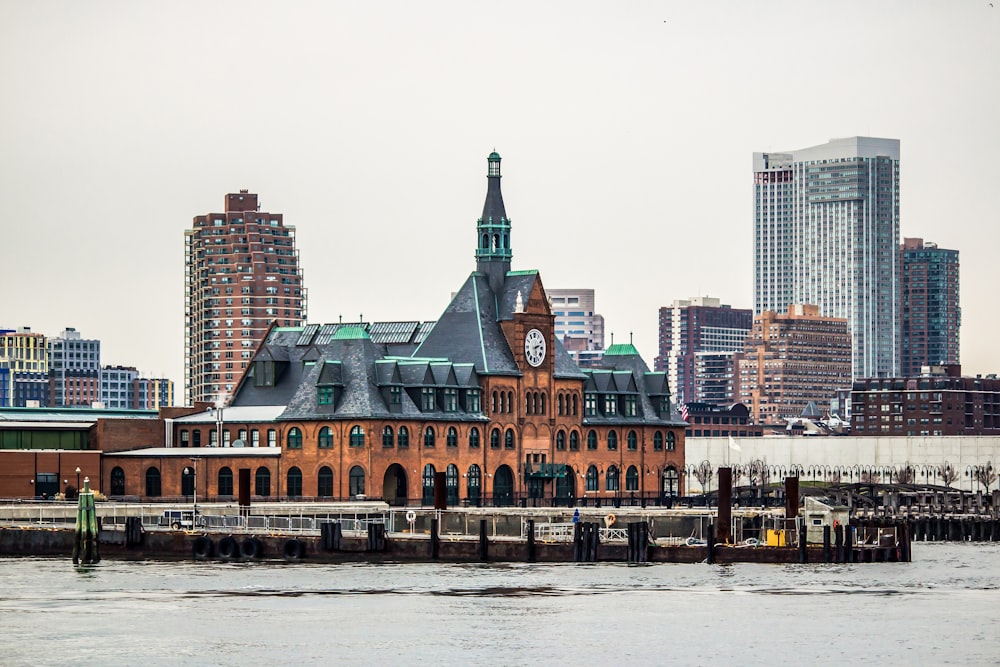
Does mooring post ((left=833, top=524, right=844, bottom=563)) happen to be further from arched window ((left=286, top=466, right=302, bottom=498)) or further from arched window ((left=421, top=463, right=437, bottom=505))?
arched window ((left=286, top=466, right=302, bottom=498))

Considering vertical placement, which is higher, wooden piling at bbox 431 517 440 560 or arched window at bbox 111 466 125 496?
arched window at bbox 111 466 125 496

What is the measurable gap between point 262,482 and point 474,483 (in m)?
18.8

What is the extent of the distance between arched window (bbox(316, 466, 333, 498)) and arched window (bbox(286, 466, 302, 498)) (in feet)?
5.15

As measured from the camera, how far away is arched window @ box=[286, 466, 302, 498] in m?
187

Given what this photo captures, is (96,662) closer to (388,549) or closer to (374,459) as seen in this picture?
(388,549)

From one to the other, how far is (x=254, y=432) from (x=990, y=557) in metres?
63.6

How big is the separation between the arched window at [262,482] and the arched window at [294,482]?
1.78 m

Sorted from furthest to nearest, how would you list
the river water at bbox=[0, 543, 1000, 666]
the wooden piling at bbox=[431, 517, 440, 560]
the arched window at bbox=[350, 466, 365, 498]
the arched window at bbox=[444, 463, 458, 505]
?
the arched window at bbox=[444, 463, 458, 505] → the arched window at bbox=[350, 466, 365, 498] → the wooden piling at bbox=[431, 517, 440, 560] → the river water at bbox=[0, 543, 1000, 666]

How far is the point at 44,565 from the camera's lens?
147 metres

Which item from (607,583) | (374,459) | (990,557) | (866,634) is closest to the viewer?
(866,634)

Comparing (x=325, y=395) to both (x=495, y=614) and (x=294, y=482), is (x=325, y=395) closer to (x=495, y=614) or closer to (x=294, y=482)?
(x=294, y=482)

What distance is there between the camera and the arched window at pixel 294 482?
614ft

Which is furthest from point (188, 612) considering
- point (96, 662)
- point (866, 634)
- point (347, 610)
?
point (866, 634)

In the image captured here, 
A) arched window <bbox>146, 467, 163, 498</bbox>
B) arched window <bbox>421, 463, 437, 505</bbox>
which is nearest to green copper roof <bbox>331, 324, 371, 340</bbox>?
arched window <bbox>421, 463, 437, 505</bbox>
